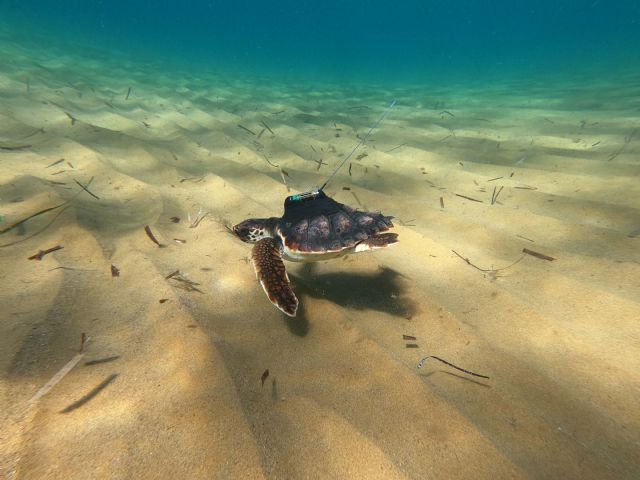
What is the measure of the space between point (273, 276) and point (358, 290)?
1.02 metres

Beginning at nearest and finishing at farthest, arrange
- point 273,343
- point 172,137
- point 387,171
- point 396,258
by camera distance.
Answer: point 273,343 → point 396,258 → point 387,171 → point 172,137

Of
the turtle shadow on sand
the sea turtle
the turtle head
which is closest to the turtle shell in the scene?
→ the sea turtle

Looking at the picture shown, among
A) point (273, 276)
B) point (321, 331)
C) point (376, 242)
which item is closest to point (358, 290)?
point (376, 242)

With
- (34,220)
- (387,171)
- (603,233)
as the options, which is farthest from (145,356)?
(387,171)

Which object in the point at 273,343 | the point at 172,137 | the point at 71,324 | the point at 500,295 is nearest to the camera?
the point at 71,324

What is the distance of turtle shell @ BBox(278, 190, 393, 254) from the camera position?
284cm

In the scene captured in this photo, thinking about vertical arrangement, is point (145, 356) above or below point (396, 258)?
below

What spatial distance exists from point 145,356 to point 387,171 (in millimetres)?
5315

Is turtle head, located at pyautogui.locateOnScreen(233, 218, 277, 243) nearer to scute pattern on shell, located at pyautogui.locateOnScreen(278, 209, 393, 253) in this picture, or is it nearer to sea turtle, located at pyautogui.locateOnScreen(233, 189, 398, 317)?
sea turtle, located at pyautogui.locateOnScreen(233, 189, 398, 317)

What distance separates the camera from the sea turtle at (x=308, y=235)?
267 centimetres

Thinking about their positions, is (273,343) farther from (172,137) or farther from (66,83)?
(66,83)

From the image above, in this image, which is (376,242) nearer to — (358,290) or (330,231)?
(330,231)

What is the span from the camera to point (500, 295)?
9.62ft

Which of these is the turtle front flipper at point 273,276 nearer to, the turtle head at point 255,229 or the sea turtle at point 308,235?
the sea turtle at point 308,235
